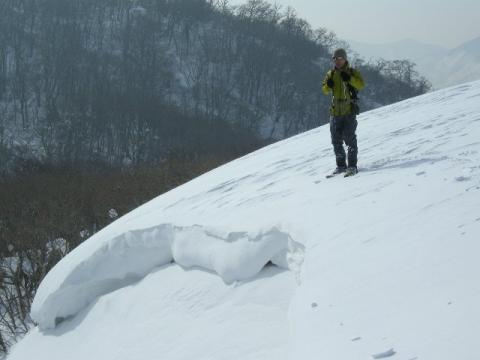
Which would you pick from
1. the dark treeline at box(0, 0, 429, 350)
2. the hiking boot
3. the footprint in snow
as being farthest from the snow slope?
the dark treeline at box(0, 0, 429, 350)

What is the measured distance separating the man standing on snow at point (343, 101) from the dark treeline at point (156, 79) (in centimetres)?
3606

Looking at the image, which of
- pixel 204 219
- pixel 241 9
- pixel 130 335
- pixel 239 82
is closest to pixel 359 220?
A: pixel 204 219

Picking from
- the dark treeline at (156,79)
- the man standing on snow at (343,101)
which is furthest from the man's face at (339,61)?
the dark treeline at (156,79)

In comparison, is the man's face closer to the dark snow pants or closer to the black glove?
the black glove

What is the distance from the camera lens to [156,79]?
199 feet

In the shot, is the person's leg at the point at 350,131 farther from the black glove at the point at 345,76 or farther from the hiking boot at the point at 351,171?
the black glove at the point at 345,76

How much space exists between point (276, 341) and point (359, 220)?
4.23 feet

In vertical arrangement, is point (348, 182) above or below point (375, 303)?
above

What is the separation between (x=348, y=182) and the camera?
5637mm

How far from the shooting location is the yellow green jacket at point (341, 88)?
18.5 feet

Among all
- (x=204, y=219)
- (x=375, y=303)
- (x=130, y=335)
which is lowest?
(x=130, y=335)

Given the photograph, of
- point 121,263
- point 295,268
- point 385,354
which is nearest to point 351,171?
point 295,268

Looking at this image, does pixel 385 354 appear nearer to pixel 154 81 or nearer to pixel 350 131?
pixel 350 131

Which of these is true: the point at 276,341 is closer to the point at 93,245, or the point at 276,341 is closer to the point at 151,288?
the point at 151,288
